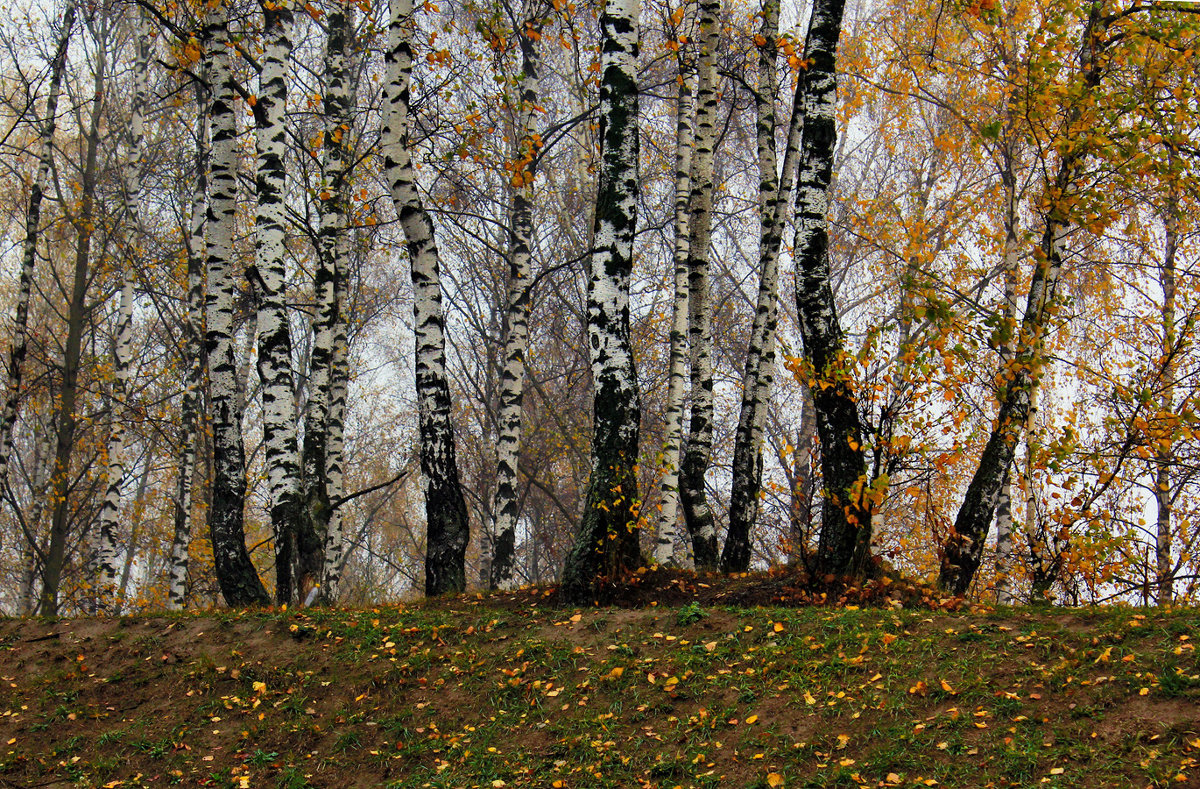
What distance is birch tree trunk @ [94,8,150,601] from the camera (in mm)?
12555

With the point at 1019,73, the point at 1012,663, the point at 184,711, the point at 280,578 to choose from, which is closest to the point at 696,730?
the point at 1012,663

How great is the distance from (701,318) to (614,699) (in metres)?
5.07

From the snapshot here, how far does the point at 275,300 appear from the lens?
8305 millimetres

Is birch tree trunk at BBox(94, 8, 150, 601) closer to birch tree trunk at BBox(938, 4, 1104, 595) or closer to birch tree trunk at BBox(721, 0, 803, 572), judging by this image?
birch tree trunk at BBox(721, 0, 803, 572)

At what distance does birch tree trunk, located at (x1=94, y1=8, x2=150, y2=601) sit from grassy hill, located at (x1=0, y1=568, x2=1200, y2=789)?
622 centimetres

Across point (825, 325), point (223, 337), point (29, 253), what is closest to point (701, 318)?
point (825, 325)

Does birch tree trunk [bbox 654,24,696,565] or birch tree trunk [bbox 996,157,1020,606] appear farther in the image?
birch tree trunk [bbox 654,24,696,565]

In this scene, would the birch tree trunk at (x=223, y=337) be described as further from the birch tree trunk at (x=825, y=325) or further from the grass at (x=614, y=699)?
the birch tree trunk at (x=825, y=325)

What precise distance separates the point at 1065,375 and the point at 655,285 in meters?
8.64

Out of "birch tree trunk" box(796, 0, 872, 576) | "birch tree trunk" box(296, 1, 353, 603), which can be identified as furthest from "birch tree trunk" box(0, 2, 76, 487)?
"birch tree trunk" box(796, 0, 872, 576)

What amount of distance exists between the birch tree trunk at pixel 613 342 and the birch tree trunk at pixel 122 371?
865cm

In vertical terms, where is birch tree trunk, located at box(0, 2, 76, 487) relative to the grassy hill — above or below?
above

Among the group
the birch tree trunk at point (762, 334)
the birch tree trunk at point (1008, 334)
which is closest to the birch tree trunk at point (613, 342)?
the birch tree trunk at point (762, 334)

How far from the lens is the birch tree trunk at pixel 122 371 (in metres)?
12.6
